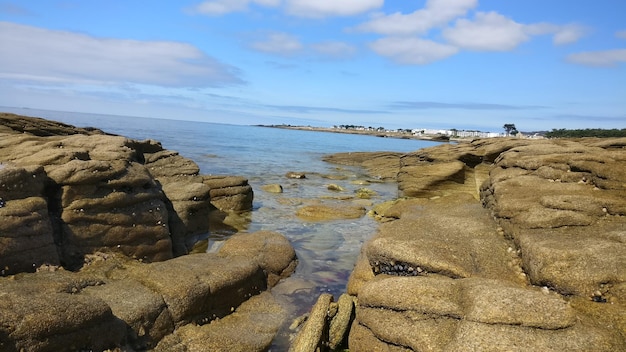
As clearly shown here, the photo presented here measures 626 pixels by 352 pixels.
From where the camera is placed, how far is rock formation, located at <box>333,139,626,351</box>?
19.6ft

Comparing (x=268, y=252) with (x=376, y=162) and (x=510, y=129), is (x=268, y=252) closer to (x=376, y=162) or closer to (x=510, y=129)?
(x=376, y=162)

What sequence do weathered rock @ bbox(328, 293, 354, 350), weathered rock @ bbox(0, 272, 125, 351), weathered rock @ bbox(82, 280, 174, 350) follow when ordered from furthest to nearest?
1. weathered rock @ bbox(328, 293, 354, 350)
2. weathered rock @ bbox(82, 280, 174, 350)
3. weathered rock @ bbox(0, 272, 125, 351)

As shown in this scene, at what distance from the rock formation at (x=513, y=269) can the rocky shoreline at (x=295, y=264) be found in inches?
1.0

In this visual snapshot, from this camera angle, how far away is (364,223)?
1769cm

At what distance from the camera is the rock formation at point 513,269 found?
5.97 m

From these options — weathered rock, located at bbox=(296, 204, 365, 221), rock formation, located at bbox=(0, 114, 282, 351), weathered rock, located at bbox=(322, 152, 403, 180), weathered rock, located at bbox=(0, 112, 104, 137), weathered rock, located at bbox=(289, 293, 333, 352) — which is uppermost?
weathered rock, located at bbox=(0, 112, 104, 137)

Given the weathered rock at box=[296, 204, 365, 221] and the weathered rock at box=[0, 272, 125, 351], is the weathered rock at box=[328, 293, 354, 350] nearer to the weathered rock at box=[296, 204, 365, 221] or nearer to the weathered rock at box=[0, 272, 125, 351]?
the weathered rock at box=[0, 272, 125, 351]

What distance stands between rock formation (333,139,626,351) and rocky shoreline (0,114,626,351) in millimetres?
26

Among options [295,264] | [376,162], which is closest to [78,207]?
[295,264]

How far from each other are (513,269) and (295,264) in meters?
5.74

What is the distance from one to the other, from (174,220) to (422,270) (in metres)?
8.43

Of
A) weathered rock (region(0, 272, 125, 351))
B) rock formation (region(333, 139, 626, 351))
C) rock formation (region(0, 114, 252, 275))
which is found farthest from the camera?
rock formation (region(0, 114, 252, 275))

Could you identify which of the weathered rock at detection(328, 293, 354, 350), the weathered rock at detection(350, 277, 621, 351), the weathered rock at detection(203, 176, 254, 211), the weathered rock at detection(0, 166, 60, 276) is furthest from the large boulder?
the weathered rock at detection(203, 176, 254, 211)

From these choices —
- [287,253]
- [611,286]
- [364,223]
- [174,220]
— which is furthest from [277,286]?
[364,223]
